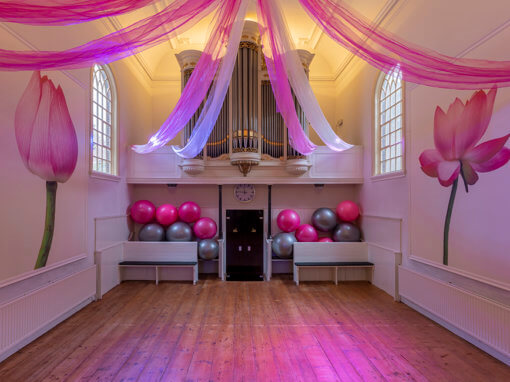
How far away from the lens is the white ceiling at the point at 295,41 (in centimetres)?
501

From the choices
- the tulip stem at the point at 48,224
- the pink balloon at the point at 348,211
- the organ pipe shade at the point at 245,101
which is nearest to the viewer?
the tulip stem at the point at 48,224

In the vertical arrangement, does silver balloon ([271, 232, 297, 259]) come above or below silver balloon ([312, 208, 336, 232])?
below

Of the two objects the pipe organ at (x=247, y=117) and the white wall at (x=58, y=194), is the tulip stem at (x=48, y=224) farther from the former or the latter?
the pipe organ at (x=247, y=117)

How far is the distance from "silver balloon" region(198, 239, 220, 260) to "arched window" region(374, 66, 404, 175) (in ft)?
11.3

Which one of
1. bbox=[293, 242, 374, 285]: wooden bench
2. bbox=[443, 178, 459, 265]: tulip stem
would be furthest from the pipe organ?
bbox=[443, 178, 459, 265]: tulip stem

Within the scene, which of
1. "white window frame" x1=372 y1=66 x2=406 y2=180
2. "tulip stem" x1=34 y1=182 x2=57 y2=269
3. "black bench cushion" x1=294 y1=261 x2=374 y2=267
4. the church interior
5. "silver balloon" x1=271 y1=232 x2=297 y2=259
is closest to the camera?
the church interior

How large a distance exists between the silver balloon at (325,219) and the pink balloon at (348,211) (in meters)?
0.18

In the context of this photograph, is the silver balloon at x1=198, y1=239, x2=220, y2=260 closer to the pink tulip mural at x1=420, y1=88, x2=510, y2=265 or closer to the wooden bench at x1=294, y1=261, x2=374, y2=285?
the wooden bench at x1=294, y1=261, x2=374, y2=285

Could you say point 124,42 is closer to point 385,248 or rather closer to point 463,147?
point 463,147

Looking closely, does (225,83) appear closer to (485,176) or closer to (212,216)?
(485,176)

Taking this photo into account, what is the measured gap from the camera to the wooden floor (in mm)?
2750

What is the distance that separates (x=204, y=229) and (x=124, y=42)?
3.99 metres

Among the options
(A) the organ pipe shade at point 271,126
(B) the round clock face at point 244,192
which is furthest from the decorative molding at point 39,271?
(A) the organ pipe shade at point 271,126

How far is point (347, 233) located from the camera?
6059 millimetres
